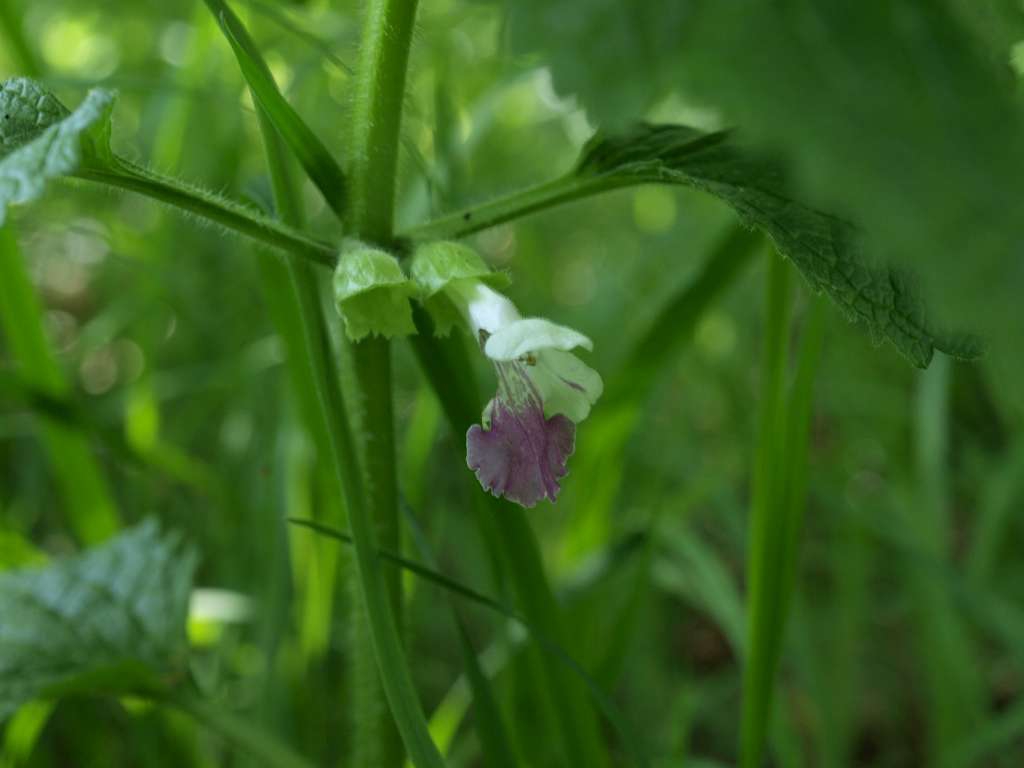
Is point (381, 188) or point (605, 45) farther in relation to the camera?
point (381, 188)

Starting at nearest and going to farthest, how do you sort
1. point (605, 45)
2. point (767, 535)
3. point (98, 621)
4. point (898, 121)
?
point (898, 121), point (605, 45), point (767, 535), point (98, 621)

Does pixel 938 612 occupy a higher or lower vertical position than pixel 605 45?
lower

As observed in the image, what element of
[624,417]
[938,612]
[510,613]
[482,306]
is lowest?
[938,612]

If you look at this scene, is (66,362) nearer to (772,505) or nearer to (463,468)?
(463,468)

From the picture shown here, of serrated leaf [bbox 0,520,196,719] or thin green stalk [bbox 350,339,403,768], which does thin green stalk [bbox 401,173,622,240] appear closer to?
thin green stalk [bbox 350,339,403,768]

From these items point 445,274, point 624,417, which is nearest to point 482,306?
point 445,274

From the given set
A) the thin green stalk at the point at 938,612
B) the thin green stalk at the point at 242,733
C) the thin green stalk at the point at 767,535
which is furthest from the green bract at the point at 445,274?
the thin green stalk at the point at 938,612

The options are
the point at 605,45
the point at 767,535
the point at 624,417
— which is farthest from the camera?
the point at 624,417

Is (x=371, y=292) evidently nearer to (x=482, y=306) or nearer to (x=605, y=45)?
(x=482, y=306)
